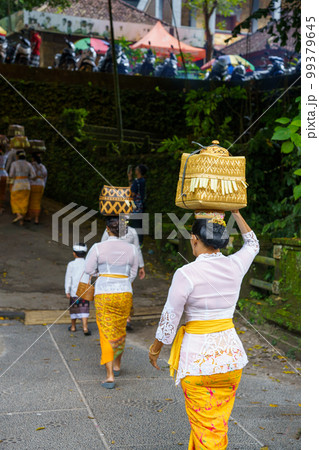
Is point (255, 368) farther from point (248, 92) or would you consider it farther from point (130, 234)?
point (248, 92)

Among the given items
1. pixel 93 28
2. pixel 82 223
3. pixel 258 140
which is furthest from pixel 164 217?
pixel 93 28

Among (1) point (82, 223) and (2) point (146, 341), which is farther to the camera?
(1) point (82, 223)

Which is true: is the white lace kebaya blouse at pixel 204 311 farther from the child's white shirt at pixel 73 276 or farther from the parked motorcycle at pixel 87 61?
the parked motorcycle at pixel 87 61

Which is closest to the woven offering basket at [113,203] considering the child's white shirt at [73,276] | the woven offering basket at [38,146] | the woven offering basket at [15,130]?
the child's white shirt at [73,276]

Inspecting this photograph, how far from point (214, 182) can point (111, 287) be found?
2525mm

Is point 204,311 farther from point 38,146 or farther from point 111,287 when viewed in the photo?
point 38,146

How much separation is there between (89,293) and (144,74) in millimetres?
14985

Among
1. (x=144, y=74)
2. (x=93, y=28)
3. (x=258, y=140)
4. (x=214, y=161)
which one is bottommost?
(x=214, y=161)

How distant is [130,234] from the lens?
650 centimetres

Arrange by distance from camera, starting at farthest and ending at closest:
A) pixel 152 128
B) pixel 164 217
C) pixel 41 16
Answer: pixel 41 16
pixel 152 128
pixel 164 217

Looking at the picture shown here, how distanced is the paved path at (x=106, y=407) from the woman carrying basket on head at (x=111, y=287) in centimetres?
42

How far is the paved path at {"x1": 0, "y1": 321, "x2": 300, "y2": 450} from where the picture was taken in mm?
4055

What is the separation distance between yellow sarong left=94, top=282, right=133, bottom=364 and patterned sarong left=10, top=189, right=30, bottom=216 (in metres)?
7.55

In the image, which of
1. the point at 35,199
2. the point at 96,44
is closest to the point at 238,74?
the point at 35,199
